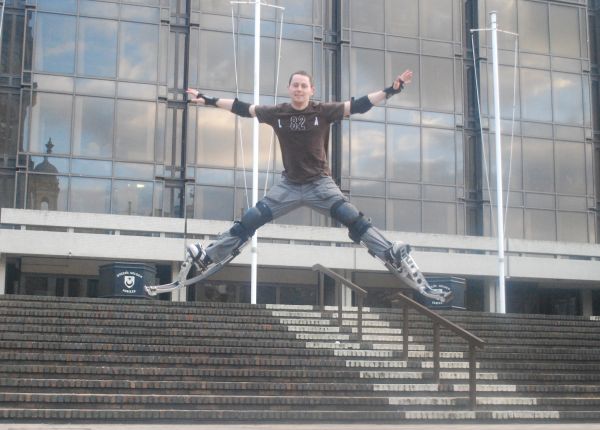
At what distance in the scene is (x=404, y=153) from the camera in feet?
106

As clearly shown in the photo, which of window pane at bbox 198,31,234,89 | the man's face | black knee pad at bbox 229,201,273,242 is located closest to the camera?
the man's face

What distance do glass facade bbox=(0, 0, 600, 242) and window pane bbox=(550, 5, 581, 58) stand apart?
6 cm

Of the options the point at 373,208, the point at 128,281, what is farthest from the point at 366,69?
the point at 128,281

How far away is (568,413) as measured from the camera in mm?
12203

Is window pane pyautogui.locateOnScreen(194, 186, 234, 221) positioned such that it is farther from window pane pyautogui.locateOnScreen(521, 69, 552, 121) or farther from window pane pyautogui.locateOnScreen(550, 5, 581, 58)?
window pane pyautogui.locateOnScreen(550, 5, 581, 58)

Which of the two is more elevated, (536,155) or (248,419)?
(536,155)

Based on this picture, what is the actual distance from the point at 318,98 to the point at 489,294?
9.85m

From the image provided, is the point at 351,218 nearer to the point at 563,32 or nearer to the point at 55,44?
the point at 55,44

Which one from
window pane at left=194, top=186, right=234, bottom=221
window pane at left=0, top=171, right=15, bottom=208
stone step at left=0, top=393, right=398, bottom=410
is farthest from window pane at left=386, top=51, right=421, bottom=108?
stone step at left=0, top=393, right=398, bottom=410

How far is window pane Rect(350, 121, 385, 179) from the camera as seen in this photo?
31.7 metres

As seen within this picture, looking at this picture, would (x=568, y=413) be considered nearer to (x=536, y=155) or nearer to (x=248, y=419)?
(x=248, y=419)

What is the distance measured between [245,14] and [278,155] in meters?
5.30

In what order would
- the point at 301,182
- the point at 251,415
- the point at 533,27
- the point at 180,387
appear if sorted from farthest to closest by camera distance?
the point at 533,27 → the point at 180,387 → the point at 251,415 → the point at 301,182

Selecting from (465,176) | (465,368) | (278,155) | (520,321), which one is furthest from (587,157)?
(465,368)
